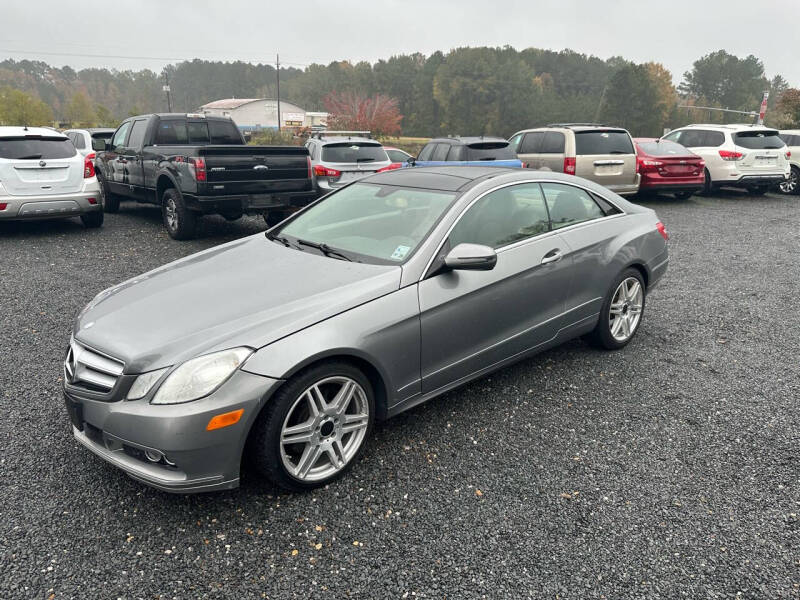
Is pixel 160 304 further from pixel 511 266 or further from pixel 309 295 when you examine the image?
pixel 511 266

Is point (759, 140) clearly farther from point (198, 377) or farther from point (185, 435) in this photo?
point (185, 435)

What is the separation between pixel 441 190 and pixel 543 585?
2.40 meters

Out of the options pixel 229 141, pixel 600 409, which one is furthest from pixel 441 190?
pixel 229 141


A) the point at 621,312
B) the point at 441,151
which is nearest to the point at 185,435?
the point at 621,312

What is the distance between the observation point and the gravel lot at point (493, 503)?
2.40 m

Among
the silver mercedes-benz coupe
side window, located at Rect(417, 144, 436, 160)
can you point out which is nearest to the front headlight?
the silver mercedes-benz coupe

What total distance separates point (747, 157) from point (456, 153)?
7.70 meters

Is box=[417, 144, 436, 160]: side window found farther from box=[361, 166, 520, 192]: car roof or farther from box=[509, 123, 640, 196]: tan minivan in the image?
box=[361, 166, 520, 192]: car roof

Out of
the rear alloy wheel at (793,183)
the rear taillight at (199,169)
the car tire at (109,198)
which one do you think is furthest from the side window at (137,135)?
the rear alloy wheel at (793,183)

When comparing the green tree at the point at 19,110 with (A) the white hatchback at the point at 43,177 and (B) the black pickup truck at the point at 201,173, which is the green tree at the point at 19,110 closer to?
(B) the black pickup truck at the point at 201,173

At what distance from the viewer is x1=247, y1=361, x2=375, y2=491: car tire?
2.68 metres

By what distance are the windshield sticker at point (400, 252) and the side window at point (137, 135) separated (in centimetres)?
777

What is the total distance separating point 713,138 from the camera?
14.2m

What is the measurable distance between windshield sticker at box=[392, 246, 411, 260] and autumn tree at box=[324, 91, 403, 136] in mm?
53580
